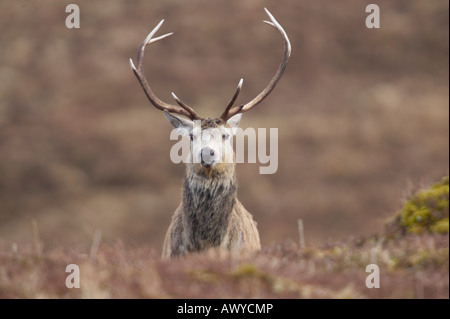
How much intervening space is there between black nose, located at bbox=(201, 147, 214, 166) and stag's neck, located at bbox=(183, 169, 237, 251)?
321 mm

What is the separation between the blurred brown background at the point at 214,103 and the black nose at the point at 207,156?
24879 millimetres

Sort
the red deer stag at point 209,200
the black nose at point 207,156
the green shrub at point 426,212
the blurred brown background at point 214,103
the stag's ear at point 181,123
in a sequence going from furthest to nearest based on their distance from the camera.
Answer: the blurred brown background at point 214,103 → the stag's ear at point 181,123 → the red deer stag at point 209,200 → the black nose at point 207,156 → the green shrub at point 426,212

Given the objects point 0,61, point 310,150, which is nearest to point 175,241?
point 310,150

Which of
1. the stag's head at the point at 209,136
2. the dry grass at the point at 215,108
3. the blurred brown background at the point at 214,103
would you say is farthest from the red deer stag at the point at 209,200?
the blurred brown background at the point at 214,103

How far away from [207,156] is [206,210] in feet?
2.61

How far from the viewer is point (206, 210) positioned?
11.1 m

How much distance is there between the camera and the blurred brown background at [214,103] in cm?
A: 3812

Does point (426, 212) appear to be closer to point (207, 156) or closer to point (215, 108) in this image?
point (207, 156)

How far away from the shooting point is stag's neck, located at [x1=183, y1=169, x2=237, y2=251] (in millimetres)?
11109

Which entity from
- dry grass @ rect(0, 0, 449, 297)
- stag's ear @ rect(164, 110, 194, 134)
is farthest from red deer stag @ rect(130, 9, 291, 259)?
dry grass @ rect(0, 0, 449, 297)

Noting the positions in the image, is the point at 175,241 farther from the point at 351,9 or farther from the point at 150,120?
the point at 351,9

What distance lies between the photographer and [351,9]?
45.4 m

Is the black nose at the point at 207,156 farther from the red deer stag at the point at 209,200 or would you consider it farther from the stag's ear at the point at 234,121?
the stag's ear at the point at 234,121

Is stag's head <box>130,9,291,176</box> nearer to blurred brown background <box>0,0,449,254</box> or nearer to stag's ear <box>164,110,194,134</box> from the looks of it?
stag's ear <box>164,110,194,134</box>
